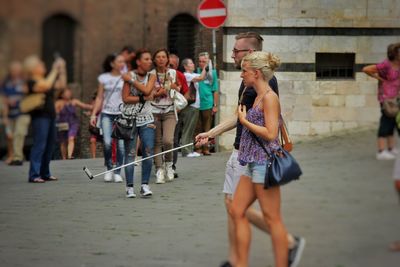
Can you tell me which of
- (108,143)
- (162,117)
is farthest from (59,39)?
(108,143)

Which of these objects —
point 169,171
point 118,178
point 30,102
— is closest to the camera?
point 30,102

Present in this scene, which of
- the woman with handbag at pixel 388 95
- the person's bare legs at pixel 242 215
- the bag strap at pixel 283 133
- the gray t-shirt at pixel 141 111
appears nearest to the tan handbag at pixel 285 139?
the bag strap at pixel 283 133

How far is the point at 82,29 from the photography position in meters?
1.61

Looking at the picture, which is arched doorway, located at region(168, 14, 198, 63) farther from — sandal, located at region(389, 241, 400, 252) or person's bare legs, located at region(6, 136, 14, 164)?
sandal, located at region(389, 241, 400, 252)

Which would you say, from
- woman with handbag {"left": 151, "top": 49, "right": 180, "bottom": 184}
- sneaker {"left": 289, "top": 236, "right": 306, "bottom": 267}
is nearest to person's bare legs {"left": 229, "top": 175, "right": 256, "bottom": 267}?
sneaker {"left": 289, "top": 236, "right": 306, "bottom": 267}

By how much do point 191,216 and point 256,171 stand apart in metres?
1.13

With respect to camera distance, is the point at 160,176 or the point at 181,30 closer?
the point at 181,30

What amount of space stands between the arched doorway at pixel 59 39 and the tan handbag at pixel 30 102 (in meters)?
0.08

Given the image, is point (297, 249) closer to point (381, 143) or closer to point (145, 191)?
point (381, 143)

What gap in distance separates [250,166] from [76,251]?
4.52ft

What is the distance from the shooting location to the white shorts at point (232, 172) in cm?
440

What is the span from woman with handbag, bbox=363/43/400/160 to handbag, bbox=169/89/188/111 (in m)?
4.53

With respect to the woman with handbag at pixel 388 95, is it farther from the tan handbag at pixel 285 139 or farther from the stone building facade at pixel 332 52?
the tan handbag at pixel 285 139

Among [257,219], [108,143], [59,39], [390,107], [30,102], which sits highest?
[59,39]
